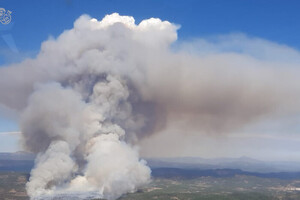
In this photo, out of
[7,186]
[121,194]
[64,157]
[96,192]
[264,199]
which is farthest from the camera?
[7,186]

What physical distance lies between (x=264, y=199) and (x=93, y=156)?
64.0m

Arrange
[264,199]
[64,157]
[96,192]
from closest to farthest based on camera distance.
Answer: [64,157], [96,192], [264,199]

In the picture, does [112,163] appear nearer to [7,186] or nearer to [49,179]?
[49,179]

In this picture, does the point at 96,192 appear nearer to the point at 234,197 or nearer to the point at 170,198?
the point at 170,198

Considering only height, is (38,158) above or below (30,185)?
above

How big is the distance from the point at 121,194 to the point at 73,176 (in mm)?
15909

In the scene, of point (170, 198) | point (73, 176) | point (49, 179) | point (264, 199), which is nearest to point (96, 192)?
point (73, 176)

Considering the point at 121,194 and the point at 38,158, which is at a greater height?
the point at 38,158

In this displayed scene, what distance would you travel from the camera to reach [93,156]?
8756 centimetres

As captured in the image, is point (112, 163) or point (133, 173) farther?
point (133, 173)

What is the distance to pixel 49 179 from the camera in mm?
85375

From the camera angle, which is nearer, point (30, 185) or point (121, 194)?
point (30, 185)

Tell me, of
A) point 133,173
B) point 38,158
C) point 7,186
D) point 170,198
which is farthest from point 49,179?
point 7,186

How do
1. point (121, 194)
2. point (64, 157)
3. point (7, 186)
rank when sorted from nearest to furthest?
point (64, 157) < point (121, 194) < point (7, 186)
